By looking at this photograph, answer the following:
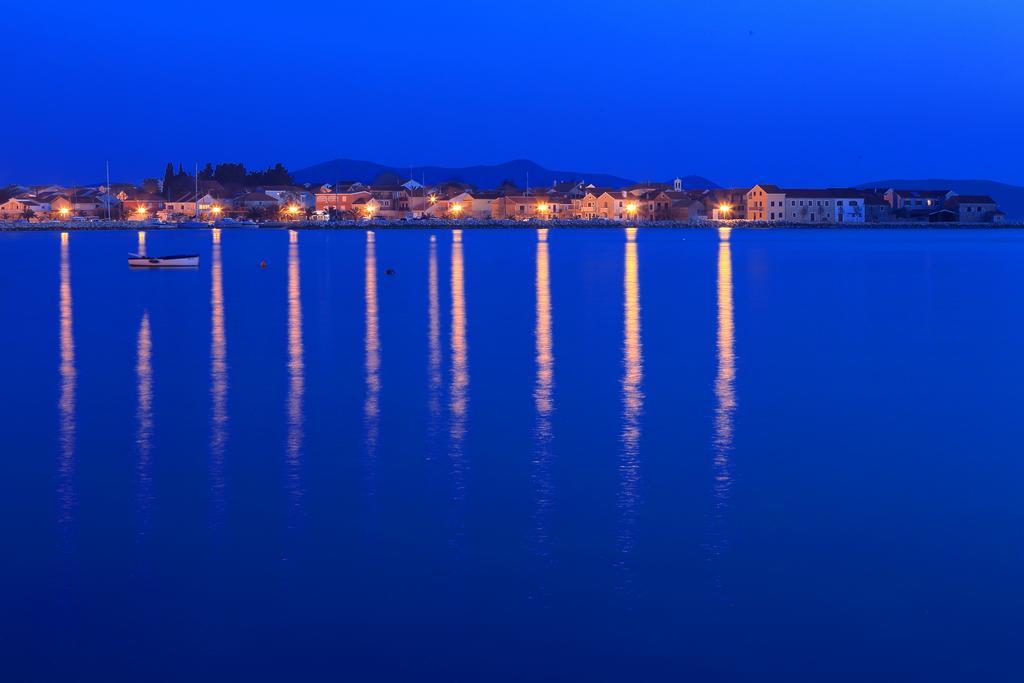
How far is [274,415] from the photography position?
8258 mm

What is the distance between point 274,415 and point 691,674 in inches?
199

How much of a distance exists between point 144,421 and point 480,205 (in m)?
81.2

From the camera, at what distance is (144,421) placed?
808 centimetres

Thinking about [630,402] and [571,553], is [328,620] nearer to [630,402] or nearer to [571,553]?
[571,553]

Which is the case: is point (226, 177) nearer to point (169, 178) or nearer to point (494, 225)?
point (169, 178)

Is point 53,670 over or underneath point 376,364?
underneath

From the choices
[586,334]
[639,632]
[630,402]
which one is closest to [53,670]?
[639,632]

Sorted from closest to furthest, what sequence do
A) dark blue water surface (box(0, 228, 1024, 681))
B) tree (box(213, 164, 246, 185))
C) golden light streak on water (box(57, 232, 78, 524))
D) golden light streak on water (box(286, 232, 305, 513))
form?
1. dark blue water surface (box(0, 228, 1024, 681))
2. golden light streak on water (box(57, 232, 78, 524))
3. golden light streak on water (box(286, 232, 305, 513))
4. tree (box(213, 164, 246, 185))

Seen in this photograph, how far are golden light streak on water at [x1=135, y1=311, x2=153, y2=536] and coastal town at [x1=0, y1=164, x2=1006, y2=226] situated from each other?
68.0m

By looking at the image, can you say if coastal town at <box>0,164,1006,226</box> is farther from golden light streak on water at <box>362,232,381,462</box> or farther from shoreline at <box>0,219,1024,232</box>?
golden light streak on water at <box>362,232,381,462</box>

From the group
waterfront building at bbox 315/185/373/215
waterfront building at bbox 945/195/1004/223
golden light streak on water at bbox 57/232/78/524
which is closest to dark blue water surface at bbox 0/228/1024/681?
golden light streak on water at bbox 57/232/78/524

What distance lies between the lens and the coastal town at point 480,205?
7794cm

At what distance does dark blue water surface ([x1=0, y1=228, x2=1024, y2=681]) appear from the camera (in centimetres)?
404

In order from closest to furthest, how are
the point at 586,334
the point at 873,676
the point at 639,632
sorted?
the point at 873,676
the point at 639,632
the point at 586,334
